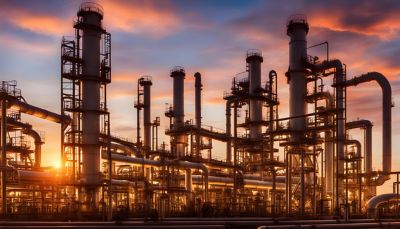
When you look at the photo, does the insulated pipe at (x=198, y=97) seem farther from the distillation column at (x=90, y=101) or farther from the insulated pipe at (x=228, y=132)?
the distillation column at (x=90, y=101)

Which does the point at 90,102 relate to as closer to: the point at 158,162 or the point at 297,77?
the point at 158,162

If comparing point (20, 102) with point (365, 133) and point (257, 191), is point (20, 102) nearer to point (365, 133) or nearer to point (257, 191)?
point (257, 191)

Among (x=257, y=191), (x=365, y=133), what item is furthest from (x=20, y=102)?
(x=365, y=133)

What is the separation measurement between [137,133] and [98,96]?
72.6 feet

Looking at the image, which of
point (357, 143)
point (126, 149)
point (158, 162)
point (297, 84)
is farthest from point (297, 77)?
point (357, 143)

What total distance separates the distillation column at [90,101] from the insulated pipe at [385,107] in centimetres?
2057

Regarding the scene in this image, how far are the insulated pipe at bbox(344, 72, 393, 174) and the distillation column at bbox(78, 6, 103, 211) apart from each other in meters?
20.6

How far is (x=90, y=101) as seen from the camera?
3872 cm

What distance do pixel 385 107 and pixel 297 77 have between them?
26.7ft

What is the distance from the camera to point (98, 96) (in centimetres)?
3925

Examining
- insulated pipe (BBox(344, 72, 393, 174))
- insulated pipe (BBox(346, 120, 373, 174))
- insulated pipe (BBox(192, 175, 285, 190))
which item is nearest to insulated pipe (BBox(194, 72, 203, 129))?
insulated pipe (BBox(192, 175, 285, 190))

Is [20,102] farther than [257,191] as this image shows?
No

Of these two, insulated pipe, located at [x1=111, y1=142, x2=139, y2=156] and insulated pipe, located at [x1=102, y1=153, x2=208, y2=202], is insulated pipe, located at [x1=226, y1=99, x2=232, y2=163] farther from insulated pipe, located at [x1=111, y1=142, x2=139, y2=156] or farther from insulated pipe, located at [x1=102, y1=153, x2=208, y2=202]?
Result: insulated pipe, located at [x1=102, y1=153, x2=208, y2=202]

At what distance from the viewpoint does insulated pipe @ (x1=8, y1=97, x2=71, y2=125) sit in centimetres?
4134
